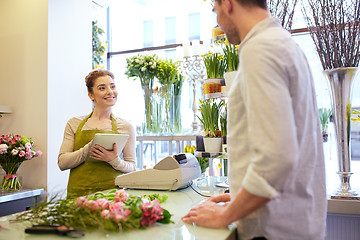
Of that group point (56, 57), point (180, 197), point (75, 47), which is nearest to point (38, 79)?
point (56, 57)

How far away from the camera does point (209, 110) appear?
199cm

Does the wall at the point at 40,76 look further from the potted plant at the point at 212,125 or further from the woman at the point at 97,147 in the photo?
the potted plant at the point at 212,125

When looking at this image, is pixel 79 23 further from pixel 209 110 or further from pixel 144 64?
pixel 209 110

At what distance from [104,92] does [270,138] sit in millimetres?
1833

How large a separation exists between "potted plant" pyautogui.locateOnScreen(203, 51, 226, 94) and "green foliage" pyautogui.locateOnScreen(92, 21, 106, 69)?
11.7ft

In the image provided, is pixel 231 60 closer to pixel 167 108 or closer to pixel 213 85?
pixel 213 85

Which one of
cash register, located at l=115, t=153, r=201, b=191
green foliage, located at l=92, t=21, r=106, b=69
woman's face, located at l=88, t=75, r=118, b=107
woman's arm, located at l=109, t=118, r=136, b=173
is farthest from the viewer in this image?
green foliage, located at l=92, t=21, r=106, b=69

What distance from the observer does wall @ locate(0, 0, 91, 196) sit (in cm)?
310

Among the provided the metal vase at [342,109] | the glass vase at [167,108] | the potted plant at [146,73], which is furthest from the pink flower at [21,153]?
the metal vase at [342,109]

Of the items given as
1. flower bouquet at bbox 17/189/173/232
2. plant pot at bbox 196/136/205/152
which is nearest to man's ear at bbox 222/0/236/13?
flower bouquet at bbox 17/189/173/232

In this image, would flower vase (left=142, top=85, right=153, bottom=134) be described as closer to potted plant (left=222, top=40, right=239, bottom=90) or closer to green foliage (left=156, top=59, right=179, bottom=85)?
green foliage (left=156, top=59, right=179, bottom=85)

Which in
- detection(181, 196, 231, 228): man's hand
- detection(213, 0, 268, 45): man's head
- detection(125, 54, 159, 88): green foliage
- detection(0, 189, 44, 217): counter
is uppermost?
detection(125, 54, 159, 88): green foliage

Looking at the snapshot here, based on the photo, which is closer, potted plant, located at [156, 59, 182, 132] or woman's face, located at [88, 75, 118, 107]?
woman's face, located at [88, 75, 118, 107]

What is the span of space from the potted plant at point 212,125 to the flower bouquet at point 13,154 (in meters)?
1.68
